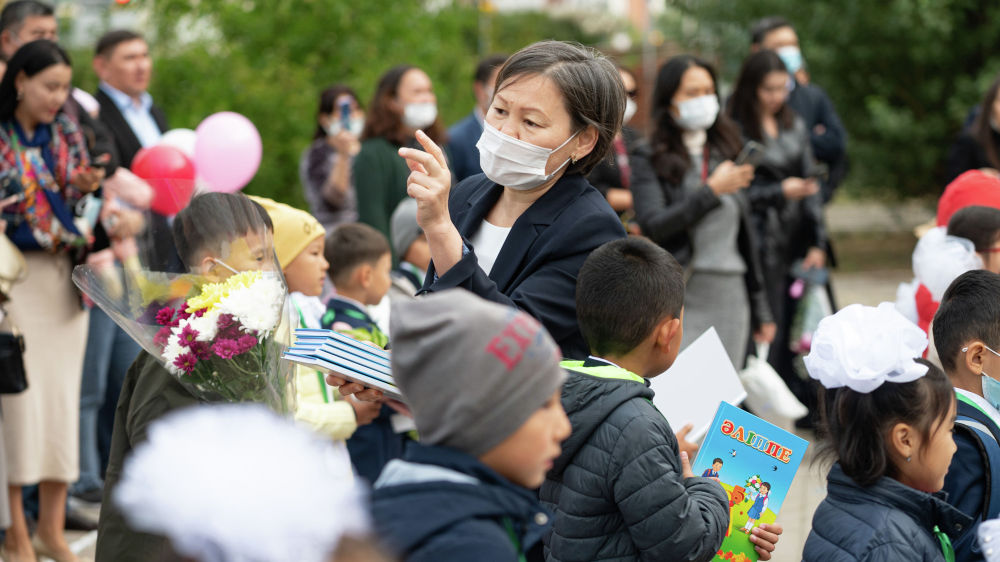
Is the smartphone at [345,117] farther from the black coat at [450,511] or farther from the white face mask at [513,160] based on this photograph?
the black coat at [450,511]

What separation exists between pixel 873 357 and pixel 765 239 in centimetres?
413

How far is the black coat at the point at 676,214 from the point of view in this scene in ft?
18.6

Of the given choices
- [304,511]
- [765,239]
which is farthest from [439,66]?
[304,511]

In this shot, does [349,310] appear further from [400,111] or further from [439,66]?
[439,66]

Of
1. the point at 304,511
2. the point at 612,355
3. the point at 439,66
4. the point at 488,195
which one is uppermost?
the point at 439,66

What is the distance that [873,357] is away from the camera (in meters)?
2.81

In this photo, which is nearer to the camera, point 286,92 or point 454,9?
point 286,92

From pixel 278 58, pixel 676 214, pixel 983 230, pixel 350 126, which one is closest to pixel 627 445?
pixel 983 230

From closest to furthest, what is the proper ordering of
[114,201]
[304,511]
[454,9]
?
[304,511], [114,201], [454,9]

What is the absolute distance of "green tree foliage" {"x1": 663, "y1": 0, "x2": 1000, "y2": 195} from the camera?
12.1 m

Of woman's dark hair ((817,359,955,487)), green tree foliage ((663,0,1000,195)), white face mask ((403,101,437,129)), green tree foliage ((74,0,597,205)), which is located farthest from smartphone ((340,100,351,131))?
green tree foliage ((663,0,1000,195))

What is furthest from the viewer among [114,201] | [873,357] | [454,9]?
[454,9]

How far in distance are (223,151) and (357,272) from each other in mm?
1807

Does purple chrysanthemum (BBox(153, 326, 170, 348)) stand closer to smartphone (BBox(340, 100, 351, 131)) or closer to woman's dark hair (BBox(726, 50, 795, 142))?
woman's dark hair (BBox(726, 50, 795, 142))
